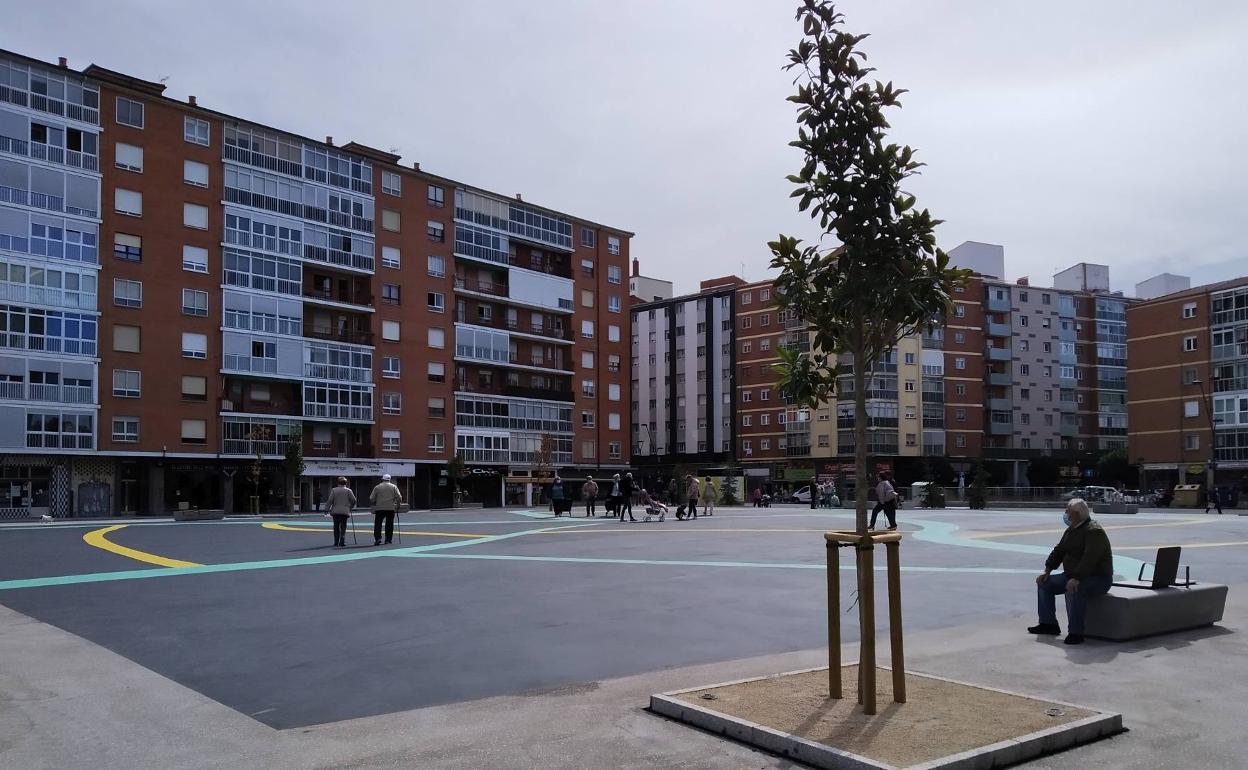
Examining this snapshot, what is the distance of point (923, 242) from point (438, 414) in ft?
213

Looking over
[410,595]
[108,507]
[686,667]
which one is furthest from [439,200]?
[686,667]

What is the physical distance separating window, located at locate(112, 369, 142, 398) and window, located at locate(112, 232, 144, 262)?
6171 millimetres

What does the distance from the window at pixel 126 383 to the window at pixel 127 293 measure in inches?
145

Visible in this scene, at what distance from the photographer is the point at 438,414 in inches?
2736

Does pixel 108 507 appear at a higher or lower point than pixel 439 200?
lower

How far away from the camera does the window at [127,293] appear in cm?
5322

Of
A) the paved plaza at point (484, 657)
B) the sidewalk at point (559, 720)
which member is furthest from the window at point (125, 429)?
the sidewalk at point (559, 720)

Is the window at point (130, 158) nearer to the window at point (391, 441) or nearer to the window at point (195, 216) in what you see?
the window at point (195, 216)

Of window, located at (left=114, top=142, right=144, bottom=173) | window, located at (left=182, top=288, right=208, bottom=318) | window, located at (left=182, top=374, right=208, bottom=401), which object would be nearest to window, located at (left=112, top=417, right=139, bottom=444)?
window, located at (left=182, top=374, right=208, bottom=401)

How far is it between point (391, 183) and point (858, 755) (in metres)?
66.9

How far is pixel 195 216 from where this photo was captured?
186 feet

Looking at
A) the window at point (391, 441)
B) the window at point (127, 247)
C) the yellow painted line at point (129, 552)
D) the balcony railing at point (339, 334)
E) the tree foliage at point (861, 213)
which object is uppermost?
the window at point (127, 247)

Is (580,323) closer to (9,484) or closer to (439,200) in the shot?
(439,200)

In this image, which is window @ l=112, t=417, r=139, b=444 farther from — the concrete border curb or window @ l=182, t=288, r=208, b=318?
the concrete border curb
